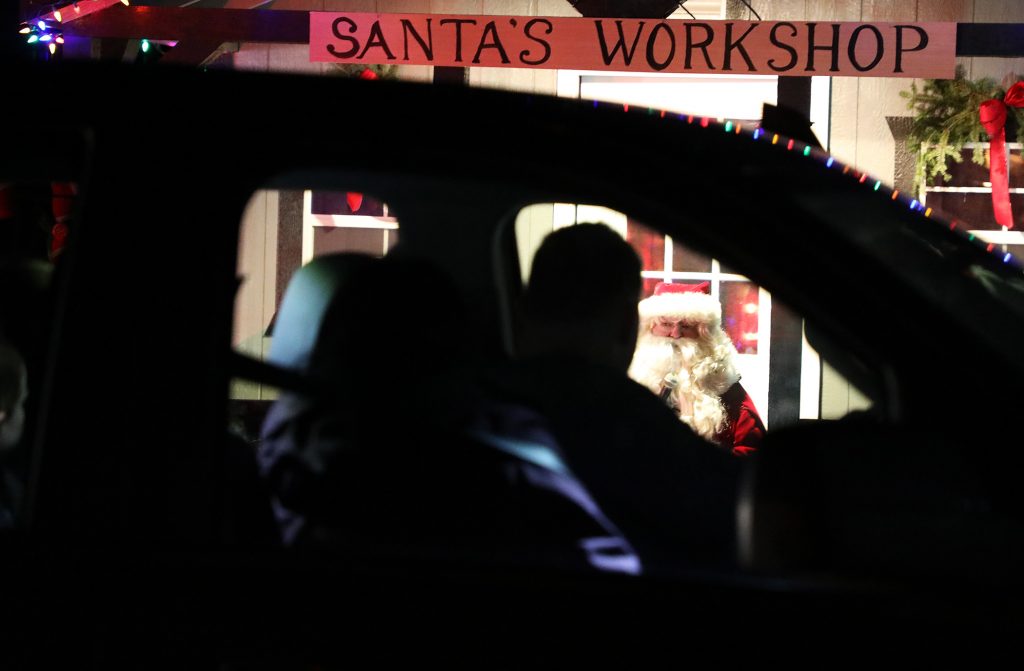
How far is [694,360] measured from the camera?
352 cm

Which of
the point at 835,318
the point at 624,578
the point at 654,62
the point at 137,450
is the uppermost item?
the point at 654,62

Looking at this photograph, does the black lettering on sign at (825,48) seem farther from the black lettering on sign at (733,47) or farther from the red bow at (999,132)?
the red bow at (999,132)

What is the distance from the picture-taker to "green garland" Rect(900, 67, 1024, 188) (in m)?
5.56

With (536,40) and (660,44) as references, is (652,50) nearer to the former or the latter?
(660,44)

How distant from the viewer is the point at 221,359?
50.0 inches

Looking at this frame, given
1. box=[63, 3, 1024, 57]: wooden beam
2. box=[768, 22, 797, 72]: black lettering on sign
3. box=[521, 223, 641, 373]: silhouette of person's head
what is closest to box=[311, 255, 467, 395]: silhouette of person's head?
box=[521, 223, 641, 373]: silhouette of person's head

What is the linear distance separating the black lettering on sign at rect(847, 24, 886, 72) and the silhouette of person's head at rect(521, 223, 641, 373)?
3.18 m

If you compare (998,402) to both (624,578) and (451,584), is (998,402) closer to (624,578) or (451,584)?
(624,578)

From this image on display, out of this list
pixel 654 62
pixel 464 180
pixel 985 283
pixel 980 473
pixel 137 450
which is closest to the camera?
pixel 980 473

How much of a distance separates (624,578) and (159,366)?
0.54 m

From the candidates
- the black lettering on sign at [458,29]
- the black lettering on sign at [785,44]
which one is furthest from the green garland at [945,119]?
the black lettering on sign at [458,29]

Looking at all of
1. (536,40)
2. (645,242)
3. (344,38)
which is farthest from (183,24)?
(645,242)

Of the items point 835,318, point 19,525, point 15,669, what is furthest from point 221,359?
point 835,318

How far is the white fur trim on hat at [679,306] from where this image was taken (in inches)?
135
